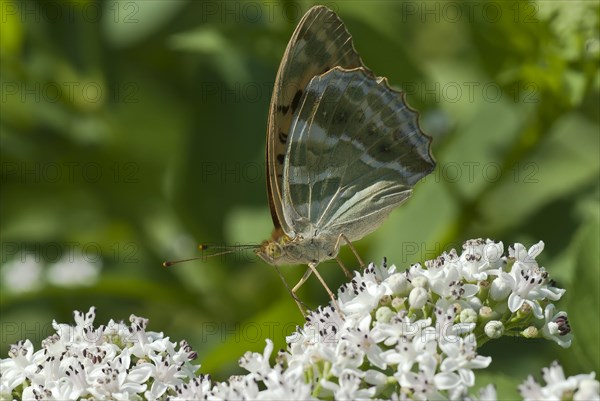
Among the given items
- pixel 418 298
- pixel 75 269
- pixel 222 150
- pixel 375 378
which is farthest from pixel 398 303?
pixel 75 269

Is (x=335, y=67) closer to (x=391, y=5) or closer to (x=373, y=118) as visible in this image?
(x=373, y=118)

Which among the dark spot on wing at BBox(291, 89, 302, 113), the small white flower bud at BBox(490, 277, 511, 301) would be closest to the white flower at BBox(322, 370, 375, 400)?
the small white flower bud at BBox(490, 277, 511, 301)

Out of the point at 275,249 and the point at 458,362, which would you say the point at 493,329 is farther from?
the point at 275,249

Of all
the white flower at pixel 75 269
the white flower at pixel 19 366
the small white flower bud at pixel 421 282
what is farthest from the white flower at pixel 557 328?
the white flower at pixel 75 269

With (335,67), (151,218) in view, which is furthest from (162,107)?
(335,67)

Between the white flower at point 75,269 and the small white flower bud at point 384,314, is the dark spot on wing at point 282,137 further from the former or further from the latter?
the white flower at point 75,269
